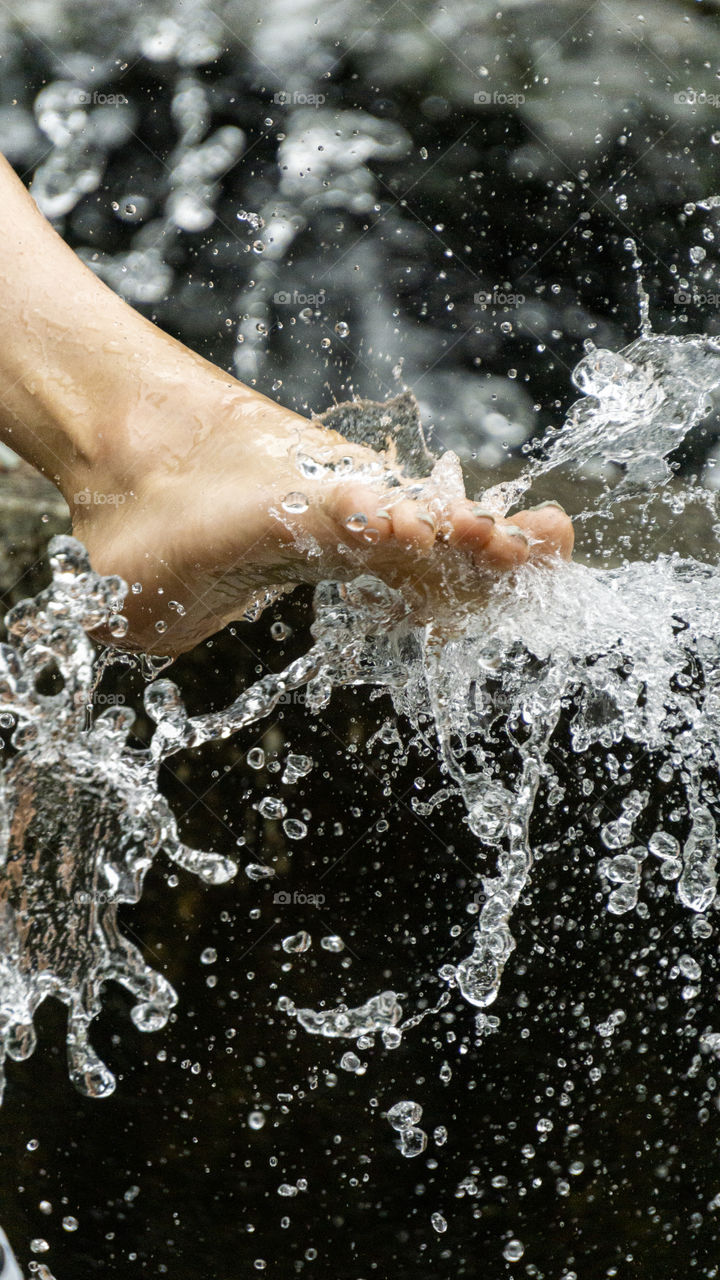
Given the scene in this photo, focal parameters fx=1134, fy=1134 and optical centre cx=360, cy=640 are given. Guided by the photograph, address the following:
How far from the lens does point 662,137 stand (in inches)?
94.4

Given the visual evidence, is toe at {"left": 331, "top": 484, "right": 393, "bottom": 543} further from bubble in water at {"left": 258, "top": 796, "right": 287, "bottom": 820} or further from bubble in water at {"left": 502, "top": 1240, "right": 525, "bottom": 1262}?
bubble in water at {"left": 502, "top": 1240, "right": 525, "bottom": 1262}

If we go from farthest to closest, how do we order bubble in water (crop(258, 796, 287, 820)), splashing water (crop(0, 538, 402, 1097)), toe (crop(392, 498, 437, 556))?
1. bubble in water (crop(258, 796, 287, 820))
2. splashing water (crop(0, 538, 402, 1097))
3. toe (crop(392, 498, 437, 556))

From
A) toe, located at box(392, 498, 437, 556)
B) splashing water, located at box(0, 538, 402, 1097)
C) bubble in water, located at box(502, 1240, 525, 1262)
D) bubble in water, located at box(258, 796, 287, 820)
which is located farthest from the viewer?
bubble in water, located at box(502, 1240, 525, 1262)

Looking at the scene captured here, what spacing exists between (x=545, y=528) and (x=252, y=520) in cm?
23

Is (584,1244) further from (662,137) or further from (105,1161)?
(662,137)

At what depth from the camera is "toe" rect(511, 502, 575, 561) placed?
84cm

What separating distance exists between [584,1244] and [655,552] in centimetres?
81

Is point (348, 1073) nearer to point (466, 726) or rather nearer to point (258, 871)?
point (258, 871)

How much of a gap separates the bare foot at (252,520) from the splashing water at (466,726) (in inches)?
1.5

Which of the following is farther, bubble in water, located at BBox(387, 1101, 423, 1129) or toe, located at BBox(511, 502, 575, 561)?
bubble in water, located at BBox(387, 1101, 423, 1129)

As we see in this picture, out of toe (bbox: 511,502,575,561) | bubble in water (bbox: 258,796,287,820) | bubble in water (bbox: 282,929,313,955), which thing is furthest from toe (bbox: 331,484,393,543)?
bubble in water (bbox: 282,929,313,955)

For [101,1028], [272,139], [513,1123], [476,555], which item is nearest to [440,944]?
[513,1123]

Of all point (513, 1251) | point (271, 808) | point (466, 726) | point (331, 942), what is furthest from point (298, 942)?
point (513, 1251)

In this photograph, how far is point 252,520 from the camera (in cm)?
88
